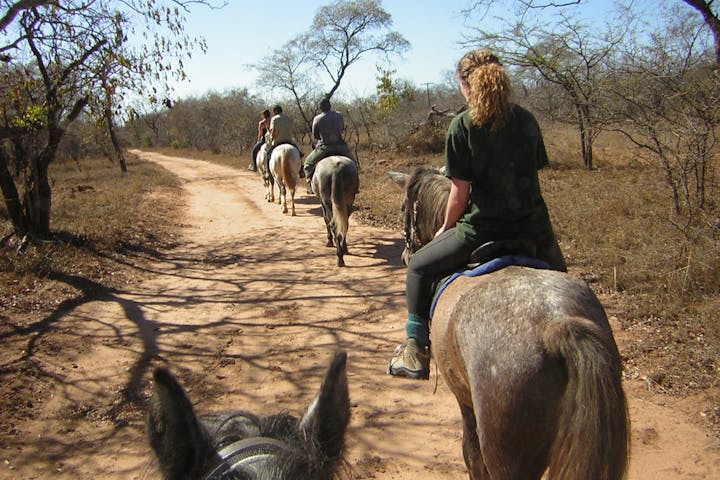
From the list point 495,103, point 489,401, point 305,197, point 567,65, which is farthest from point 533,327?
point 305,197

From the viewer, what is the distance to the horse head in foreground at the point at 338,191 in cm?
816

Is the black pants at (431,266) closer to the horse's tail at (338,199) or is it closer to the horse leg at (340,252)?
the horse leg at (340,252)

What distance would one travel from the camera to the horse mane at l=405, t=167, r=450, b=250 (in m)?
3.65

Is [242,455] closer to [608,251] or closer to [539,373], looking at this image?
[539,373]

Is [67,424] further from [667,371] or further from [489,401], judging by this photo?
[667,371]

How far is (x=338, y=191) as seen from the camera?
8336 millimetres

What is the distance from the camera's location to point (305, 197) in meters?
15.7

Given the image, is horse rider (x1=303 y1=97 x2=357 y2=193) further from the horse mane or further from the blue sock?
the blue sock

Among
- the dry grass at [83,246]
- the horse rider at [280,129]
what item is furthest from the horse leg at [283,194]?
the dry grass at [83,246]

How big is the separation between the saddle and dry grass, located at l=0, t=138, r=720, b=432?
6.80 feet

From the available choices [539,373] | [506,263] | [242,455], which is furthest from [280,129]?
[242,455]

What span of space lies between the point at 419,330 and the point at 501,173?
1093mm

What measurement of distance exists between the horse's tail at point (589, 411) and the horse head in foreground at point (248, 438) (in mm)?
851

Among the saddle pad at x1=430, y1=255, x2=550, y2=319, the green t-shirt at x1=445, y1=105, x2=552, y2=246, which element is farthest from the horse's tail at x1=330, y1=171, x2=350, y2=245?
the saddle pad at x1=430, y1=255, x2=550, y2=319
